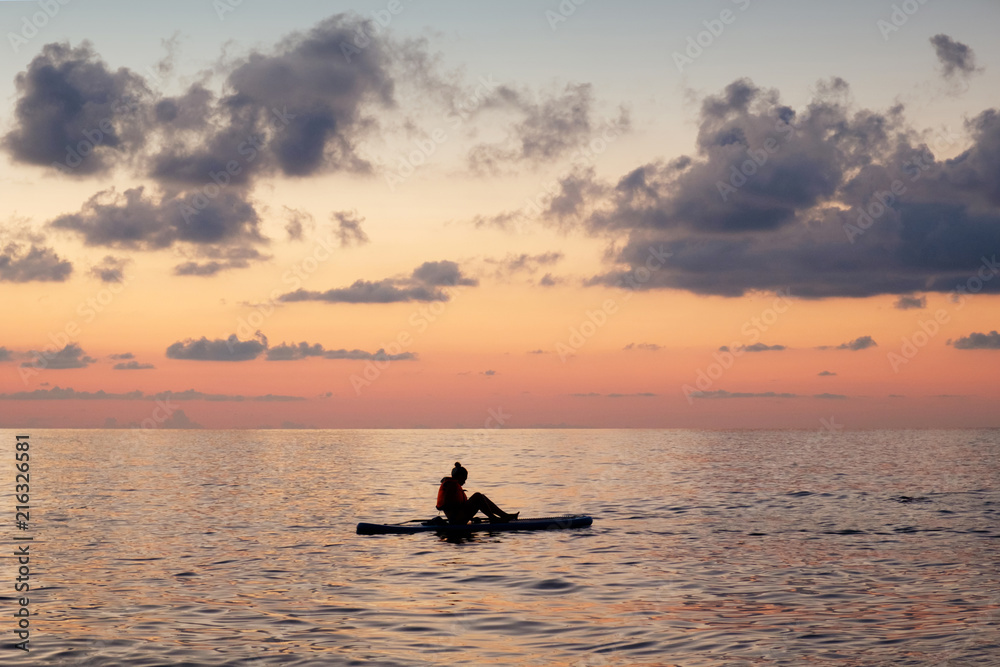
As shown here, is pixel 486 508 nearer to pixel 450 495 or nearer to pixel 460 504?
pixel 460 504

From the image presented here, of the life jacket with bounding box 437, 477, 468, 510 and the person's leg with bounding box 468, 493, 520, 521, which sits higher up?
the life jacket with bounding box 437, 477, 468, 510

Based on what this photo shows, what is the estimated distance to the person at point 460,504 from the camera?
104 ft

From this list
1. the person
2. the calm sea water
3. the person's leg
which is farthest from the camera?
the person's leg

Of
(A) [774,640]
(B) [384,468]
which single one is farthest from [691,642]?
(B) [384,468]

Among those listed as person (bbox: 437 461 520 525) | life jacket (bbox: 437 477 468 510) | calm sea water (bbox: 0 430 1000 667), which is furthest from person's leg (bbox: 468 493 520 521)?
calm sea water (bbox: 0 430 1000 667)

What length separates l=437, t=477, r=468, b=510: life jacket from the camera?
104 feet

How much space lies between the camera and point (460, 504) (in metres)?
31.8

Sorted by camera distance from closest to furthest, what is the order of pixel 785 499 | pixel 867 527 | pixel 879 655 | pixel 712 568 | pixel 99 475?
1. pixel 879 655
2. pixel 712 568
3. pixel 867 527
4. pixel 785 499
5. pixel 99 475

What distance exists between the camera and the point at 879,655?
15.2 meters

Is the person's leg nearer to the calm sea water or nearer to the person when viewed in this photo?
the person

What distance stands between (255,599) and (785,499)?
34733mm

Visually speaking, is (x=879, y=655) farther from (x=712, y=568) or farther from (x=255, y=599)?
(x=255, y=599)

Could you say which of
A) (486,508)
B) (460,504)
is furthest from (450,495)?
(486,508)

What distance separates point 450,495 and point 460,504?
50 cm
